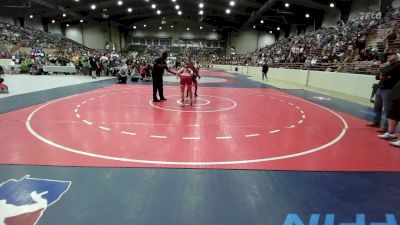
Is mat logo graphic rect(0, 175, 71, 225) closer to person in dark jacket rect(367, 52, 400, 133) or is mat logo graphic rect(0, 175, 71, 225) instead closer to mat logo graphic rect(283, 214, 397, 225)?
mat logo graphic rect(283, 214, 397, 225)

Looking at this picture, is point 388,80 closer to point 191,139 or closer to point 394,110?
point 394,110

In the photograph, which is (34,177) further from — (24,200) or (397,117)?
(397,117)

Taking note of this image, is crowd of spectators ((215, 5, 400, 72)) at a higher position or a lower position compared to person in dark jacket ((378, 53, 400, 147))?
higher

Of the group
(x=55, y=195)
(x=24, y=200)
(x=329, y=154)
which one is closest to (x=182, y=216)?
(x=55, y=195)

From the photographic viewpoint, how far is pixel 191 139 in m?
6.00

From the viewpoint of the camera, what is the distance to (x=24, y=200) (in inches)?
132

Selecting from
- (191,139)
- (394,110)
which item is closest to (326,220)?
(191,139)

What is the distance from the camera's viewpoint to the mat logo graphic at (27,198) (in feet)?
9.89

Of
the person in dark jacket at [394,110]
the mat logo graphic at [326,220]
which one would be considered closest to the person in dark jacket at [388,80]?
the person in dark jacket at [394,110]

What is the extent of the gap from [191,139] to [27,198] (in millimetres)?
3269

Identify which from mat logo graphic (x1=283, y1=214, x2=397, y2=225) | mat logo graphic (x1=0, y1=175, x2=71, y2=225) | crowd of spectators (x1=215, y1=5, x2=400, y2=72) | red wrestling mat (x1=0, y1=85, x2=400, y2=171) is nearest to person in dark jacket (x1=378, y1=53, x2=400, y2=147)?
red wrestling mat (x1=0, y1=85, x2=400, y2=171)

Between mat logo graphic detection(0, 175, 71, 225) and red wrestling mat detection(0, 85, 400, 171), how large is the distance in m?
0.72

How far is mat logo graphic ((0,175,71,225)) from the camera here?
9.89ft

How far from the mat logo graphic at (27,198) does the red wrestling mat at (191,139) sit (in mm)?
721
